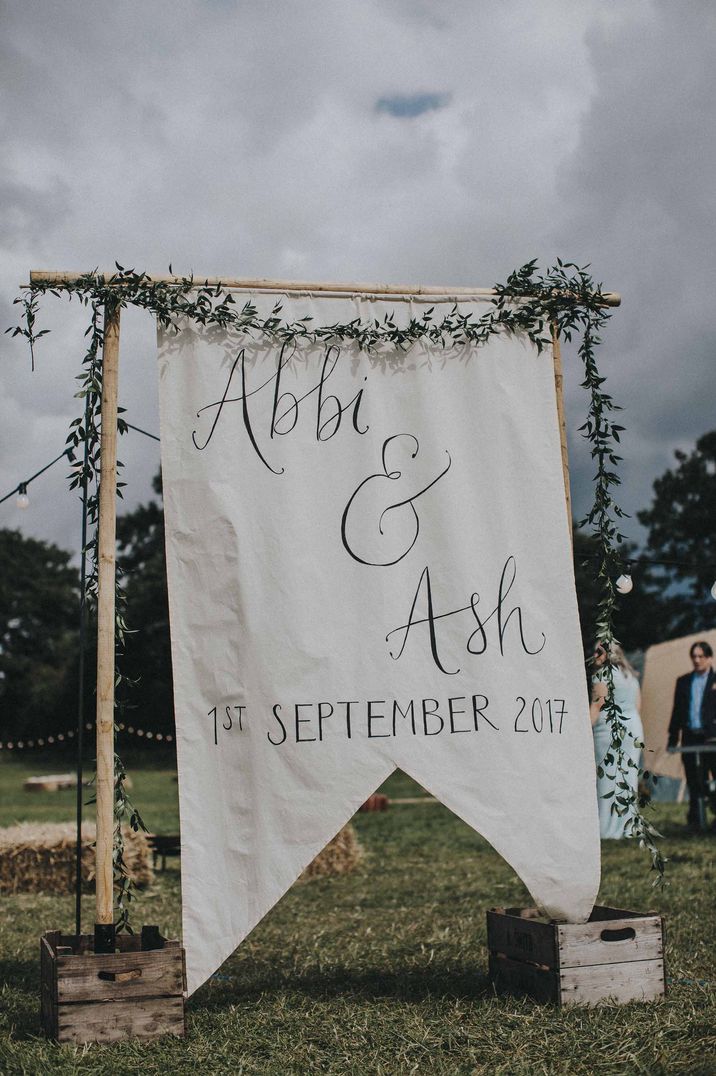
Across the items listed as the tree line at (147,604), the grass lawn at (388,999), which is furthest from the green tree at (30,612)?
the grass lawn at (388,999)

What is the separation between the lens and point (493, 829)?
173 inches

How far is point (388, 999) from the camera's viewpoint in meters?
4.51

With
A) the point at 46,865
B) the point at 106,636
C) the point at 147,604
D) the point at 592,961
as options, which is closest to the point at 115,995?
the point at 106,636

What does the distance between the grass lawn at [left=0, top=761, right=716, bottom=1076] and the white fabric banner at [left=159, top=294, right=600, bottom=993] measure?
0.43 meters

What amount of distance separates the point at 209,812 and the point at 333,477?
151 cm

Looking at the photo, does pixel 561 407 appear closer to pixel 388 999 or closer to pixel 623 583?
pixel 623 583

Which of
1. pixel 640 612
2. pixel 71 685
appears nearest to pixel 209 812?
pixel 71 685

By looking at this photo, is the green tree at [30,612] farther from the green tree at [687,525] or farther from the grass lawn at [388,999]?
the grass lawn at [388,999]

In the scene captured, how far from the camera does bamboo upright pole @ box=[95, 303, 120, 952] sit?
4090mm

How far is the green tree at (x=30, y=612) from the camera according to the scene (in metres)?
51.5

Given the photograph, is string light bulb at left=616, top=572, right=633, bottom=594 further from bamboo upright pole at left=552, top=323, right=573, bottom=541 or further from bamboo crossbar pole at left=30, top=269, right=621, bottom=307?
bamboo crossbar pole at left=30, top=269, right=621, bottom=307

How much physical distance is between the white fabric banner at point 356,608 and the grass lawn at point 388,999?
43 centimetres

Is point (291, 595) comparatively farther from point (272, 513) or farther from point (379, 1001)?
point (379, 1001)

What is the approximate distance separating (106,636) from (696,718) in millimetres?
8990
